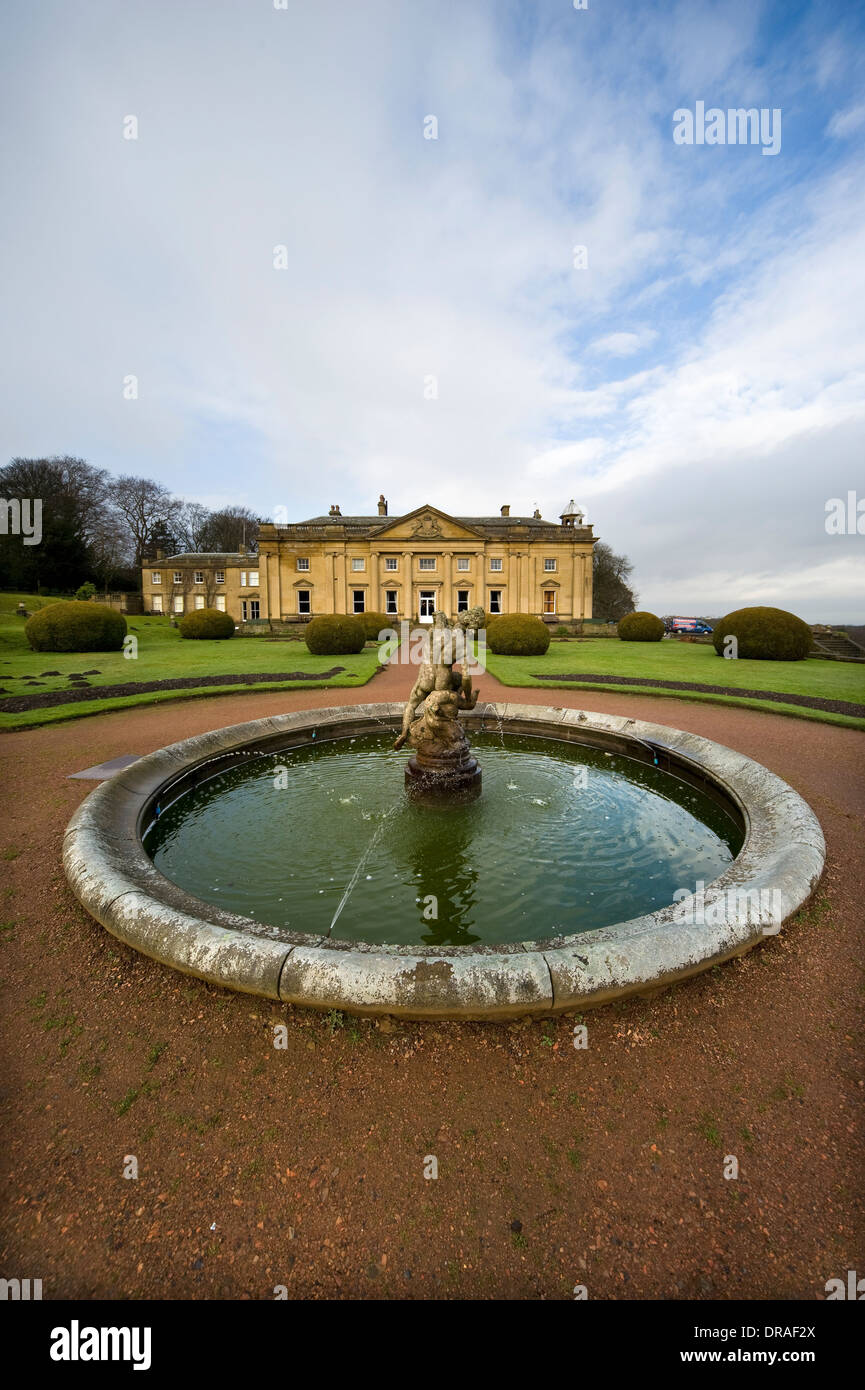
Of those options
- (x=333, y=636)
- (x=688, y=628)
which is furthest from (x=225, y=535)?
(x=688, y=628)

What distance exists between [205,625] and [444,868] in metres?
33.6

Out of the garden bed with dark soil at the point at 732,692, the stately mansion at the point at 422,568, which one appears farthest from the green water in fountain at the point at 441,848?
the stately mansion at the point at 422,568

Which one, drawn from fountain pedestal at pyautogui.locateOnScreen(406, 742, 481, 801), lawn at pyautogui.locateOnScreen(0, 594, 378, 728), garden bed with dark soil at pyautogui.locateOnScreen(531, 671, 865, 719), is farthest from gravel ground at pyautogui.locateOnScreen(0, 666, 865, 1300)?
garden bed with dark soil at pyautogui.locateOnScreen(531, 671, 865, 719)

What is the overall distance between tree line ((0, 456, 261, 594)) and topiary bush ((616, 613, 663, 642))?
44.1m

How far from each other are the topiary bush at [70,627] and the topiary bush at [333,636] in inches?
396

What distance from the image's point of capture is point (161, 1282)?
210 cm

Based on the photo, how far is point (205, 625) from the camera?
3450cm

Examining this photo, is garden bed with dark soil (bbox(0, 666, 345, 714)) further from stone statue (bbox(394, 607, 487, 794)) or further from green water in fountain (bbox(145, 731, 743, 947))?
stone statue (bbox(394, 607, 487, 794))

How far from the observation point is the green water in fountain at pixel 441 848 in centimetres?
440

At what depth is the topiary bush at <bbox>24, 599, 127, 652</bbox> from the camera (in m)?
24.4

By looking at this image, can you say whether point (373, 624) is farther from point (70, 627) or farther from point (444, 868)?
point (444, 868)

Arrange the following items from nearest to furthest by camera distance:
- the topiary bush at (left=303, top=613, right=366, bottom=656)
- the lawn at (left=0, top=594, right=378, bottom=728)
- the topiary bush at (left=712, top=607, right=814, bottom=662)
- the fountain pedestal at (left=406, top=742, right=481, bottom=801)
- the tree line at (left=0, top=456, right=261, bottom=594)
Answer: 1. the fountain pedestal at (left=406, top=742, right=481, bottom=801)
2. the lawn at (left=0, top=594, right=378, bottom=728)
3. the topiary bush at (left=712, top=607, right=814, bottom=662)
4. the topiary bush at (left=303, top=613, right=366, bottom=656)
5. the tree line at (left=0, top=456, right=261, bottom=594)
